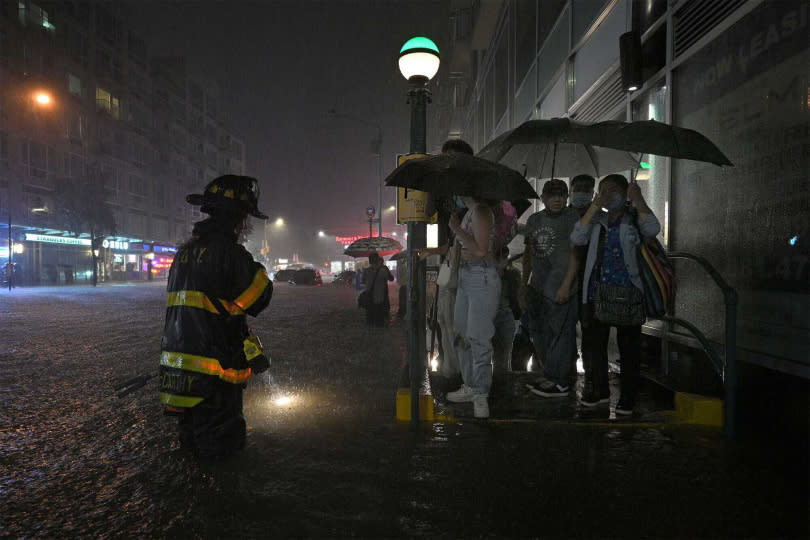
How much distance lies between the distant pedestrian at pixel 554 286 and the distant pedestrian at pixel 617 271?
0.26 m

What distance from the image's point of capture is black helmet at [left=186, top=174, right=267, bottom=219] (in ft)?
10.9

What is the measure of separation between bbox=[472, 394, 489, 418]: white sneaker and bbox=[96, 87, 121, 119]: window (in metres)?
48.9

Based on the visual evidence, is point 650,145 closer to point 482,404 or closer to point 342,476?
point 482,404

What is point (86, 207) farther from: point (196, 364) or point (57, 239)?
point (196, 364)

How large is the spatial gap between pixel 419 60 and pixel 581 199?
2.23 meters

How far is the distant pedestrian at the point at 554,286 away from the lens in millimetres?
4469

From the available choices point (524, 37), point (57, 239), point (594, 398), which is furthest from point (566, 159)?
point (57, 239)

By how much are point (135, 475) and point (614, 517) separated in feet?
8.94

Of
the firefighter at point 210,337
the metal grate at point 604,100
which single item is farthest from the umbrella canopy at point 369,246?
the firefighter at point 210,337

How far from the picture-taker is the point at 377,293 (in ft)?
36.7

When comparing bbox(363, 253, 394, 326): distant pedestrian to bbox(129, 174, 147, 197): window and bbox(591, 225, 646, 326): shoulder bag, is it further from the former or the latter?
bbox(129, 174, 147, 197): window

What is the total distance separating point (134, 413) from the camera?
14.1ft

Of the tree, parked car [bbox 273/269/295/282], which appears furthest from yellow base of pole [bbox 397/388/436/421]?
the tree

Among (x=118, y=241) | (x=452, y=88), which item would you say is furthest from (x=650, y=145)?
(x=118, y=241)
